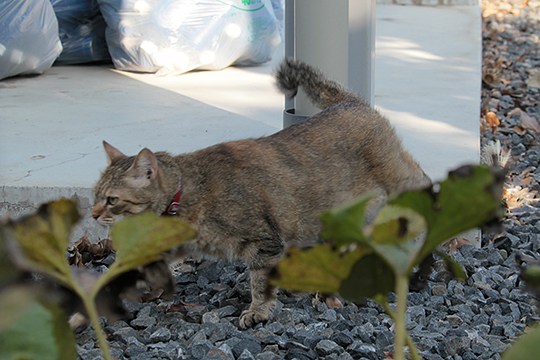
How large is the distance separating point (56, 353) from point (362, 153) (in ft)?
10.2

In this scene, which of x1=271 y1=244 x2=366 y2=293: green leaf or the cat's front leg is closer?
x1=271 y1=244 x2=366 y2=293: green leaf

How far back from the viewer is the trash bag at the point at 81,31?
6387 mm

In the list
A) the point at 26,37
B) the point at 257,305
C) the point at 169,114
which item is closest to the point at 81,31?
the point at 26,37

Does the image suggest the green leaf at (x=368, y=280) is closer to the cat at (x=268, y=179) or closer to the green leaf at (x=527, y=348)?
the green leaf at (x=527, y=348)

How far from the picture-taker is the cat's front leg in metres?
3.18

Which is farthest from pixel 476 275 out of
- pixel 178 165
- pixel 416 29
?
pixel 416 29

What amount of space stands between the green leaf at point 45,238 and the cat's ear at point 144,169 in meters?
2.49

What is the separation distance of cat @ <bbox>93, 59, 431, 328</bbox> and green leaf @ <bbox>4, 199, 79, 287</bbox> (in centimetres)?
236

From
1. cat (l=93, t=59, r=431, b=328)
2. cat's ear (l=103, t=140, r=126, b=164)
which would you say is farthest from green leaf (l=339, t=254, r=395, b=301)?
cat's ear (l=103, t=140, r=126, b=164)

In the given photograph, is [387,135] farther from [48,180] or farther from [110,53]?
[110,53]

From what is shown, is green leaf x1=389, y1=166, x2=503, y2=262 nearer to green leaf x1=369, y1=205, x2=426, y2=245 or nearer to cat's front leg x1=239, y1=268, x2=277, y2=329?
green leaf x1=369, y1=205, x2=426, y2=245

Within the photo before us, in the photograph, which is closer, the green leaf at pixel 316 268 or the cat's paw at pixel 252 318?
the green leaf at pixel 316 268

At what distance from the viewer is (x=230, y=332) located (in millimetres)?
3111

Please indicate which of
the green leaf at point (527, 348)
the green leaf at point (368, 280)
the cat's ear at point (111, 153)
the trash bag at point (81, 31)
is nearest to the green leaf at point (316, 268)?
the green leaf at point (368, 280)
